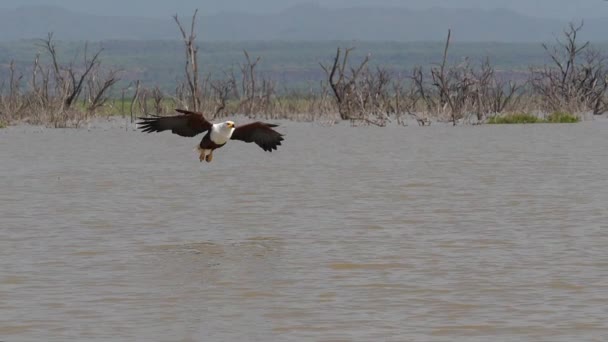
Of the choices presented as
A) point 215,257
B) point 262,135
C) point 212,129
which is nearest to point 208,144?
point 212,129

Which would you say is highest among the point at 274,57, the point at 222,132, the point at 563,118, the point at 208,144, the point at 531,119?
the point at 222,132

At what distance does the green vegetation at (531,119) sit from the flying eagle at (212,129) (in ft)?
69.2

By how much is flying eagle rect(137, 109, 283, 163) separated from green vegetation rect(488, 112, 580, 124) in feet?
69.2

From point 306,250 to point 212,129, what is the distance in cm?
458

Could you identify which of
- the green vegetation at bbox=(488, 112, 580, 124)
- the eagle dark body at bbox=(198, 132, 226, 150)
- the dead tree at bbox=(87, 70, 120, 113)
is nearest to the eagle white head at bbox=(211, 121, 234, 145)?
the eagle dark body at bbox=(198, 132, 226, 150)

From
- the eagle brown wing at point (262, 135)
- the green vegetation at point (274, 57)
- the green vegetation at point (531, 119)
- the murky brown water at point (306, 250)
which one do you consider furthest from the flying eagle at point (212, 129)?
the green vegetation at point (274, 57)

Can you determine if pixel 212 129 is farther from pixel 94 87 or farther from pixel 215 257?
pixel 94 87

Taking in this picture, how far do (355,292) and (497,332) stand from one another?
1.59 m

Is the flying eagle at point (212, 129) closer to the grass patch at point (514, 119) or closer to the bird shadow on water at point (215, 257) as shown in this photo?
the bird shadow on water at point (215, 257)

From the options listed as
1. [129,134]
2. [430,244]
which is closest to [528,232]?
[430,244]

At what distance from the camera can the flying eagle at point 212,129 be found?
15.4 metres

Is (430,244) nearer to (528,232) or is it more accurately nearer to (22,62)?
(528,232)

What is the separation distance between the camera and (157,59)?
5551 inches

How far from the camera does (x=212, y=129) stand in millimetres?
15539
